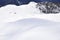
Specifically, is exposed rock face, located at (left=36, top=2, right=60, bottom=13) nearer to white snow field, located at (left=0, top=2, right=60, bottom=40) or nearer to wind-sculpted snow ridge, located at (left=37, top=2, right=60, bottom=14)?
wind-sculpted snow ridge, located at (left=37, top=2, right=60, bottom=14)

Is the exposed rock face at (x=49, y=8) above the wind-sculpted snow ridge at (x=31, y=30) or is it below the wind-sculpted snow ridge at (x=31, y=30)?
below

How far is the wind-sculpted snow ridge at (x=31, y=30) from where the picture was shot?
3.89m

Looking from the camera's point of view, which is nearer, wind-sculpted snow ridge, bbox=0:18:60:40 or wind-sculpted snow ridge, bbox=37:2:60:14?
wind-sculpted snow ridge, bbox=0:18:60:40

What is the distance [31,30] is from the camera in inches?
166

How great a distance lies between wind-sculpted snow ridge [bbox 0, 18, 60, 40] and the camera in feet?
12.8

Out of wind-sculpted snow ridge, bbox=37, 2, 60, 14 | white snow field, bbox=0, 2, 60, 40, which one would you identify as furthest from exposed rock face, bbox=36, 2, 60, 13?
white snow field, bbox=0, 2, 60, 40

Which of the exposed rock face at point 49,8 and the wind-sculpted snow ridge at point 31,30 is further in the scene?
the exposed rock face at point 49,8

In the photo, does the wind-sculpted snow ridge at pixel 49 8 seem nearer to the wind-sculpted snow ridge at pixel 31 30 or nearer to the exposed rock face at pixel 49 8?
the exposed rock face at pixel 49 8

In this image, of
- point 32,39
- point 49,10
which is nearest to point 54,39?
point 32,39

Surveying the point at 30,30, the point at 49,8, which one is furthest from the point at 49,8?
the point at 30,30

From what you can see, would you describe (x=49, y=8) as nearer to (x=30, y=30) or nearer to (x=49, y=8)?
(x=49, y=8)

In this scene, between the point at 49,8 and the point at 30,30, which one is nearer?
the point at 30,30

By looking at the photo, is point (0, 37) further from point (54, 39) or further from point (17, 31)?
point (54, 39)

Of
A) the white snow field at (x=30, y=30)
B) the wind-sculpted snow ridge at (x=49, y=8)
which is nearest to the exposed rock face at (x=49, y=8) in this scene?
the wind-sculpted snow ridge at (x=49, y=8)
